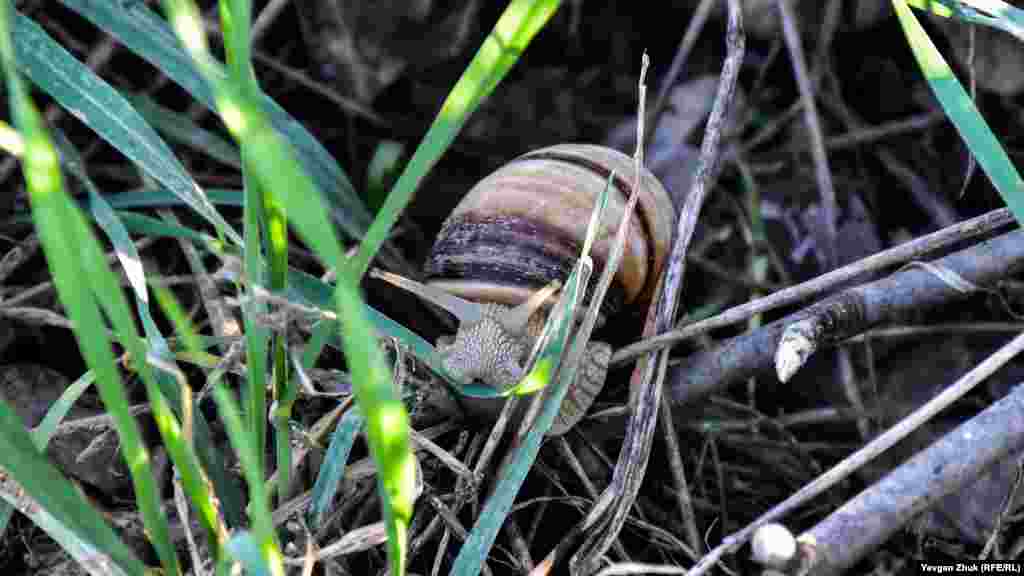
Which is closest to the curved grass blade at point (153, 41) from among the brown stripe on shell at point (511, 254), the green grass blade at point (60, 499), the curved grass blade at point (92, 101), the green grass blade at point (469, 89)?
the curved grass blade at point (92, 101)

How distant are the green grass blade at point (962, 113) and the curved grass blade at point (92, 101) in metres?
0.92

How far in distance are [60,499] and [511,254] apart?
81 cm

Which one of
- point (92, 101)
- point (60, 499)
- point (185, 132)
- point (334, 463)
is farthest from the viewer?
point (185, 132)

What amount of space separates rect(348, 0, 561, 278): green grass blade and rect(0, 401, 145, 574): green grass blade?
37 centimetres

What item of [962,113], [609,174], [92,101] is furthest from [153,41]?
[962,113]

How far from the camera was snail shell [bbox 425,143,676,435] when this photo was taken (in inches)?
64.2

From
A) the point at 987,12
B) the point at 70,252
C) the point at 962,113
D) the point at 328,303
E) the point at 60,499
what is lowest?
the point at 60,499

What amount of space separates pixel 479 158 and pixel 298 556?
1119mm

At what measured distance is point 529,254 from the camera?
5.37ft

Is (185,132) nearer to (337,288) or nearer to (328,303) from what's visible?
(328,303)

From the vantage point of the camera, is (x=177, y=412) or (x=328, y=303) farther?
(x=328, y=303)

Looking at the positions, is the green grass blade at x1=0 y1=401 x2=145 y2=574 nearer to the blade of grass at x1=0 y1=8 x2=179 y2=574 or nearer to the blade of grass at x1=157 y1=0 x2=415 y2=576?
the blade of grass at x1=0 y1=8 x2=179 y2=574

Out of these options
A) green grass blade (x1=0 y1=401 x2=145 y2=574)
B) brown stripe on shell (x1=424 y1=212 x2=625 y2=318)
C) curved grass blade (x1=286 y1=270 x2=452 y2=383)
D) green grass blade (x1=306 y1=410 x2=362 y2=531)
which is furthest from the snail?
green grass blade (x1=0 y1=401 x2=145 y2=574)

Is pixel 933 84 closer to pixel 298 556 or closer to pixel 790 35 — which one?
pixel 790 35
